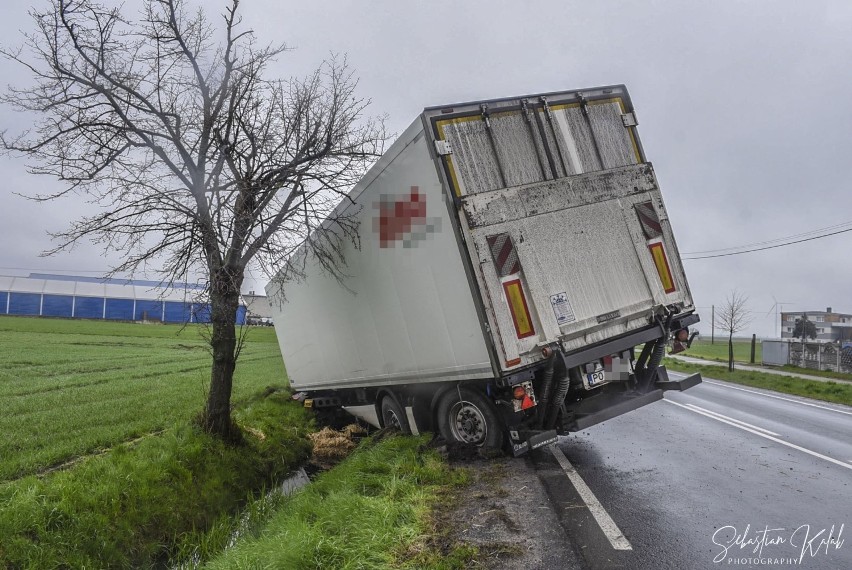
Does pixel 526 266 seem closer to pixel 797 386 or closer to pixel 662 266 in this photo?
pixel 662 266

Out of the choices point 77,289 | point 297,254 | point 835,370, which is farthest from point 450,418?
point 77,289

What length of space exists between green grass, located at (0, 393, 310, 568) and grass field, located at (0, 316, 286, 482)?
1272 millimetres

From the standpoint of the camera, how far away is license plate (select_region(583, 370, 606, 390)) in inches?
247

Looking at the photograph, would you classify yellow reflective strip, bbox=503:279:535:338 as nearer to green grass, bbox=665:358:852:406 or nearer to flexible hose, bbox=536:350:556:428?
flexible hose, bbox=536:350:556:428

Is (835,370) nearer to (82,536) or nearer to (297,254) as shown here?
(297,254)

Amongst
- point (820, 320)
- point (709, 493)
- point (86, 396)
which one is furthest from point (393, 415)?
point (820, 320)

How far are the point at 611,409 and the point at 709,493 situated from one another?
4.63 feet

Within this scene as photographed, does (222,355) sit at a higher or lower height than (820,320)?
higher

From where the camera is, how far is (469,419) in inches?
266

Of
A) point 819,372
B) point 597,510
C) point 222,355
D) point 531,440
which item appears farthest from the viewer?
point 819,372

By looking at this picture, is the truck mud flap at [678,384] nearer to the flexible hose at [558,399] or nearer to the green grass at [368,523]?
the flexible hose at [558,399]

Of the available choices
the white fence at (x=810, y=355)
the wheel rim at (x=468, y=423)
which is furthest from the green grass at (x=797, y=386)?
the wheel rim at (x=468, y=423)

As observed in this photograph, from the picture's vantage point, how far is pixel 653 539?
405 centimetres

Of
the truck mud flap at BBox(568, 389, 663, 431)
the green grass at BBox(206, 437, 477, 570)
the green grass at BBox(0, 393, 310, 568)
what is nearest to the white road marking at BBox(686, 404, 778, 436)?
the truck mud flap at BBox(568, 389, 663, 431)
